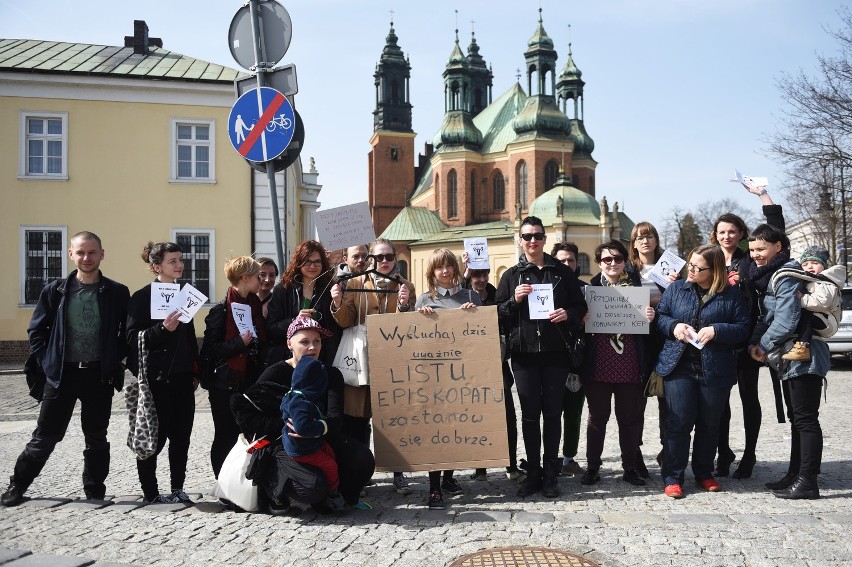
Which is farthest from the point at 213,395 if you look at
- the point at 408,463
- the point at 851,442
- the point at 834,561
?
the point at 851,442

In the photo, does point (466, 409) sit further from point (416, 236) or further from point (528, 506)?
point (416, 236)

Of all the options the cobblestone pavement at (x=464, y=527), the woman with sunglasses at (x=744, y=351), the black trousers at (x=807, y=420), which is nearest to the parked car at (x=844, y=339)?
the cobblestone pavement at (x=464, y=527)

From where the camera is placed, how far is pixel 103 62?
22922 mm

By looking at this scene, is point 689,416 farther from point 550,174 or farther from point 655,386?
point 550,174

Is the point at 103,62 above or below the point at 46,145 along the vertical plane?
above

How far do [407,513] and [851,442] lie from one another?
5623 millimetres

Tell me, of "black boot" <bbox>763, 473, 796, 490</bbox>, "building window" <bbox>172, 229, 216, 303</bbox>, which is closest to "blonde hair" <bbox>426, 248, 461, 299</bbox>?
"black boot" <bbox>763, 473, 796, 490</bbox>

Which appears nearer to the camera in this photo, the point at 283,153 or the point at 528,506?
the point at 528,506

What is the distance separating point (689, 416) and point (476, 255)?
7.74 feet

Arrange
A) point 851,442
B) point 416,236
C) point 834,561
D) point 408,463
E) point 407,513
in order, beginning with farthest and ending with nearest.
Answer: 1. point 416,236
2. point 851,442
3. point 408,463
4. point 407,513
5. point 834,561

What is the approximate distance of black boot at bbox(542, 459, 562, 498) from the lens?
237 inches

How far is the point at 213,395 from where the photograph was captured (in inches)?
239

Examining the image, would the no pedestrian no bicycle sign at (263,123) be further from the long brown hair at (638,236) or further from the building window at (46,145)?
the building window at (46,145)

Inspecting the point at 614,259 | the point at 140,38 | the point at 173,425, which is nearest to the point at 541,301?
the point at 614,259
